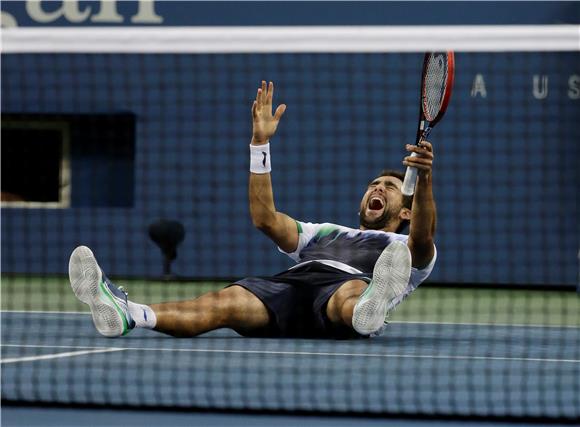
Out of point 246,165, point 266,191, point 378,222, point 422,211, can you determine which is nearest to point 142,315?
point 266,191

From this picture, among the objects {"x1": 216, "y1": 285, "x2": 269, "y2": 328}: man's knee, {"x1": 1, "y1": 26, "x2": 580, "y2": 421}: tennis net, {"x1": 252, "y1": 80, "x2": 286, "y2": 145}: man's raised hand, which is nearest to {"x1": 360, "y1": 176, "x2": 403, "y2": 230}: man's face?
{"x1": 216, "y1": 285, "x2": 269, "y2": 328}: man's knee

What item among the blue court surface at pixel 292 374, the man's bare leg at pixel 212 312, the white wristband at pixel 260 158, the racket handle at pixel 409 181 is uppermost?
the white wristband at pixel 260 158

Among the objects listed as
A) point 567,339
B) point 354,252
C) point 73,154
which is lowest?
point 567,339

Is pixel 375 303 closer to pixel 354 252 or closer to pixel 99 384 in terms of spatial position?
pixel 354 252

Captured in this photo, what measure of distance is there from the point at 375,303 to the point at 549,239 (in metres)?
8.10

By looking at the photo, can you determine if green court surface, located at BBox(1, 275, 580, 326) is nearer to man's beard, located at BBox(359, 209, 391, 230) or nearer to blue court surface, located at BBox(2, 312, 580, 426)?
blue court surface, located at BBox(2, 312, 580, 426)

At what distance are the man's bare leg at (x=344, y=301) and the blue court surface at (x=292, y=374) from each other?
6.6 inches

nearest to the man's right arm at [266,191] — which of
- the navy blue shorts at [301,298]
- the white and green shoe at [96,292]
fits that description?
the navy blue shorts at [301,298]

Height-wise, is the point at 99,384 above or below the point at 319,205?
below

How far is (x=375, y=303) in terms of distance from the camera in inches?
234

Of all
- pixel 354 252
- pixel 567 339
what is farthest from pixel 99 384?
pixel 567 339

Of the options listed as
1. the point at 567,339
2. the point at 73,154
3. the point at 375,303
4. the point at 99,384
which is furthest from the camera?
the point at 73,154

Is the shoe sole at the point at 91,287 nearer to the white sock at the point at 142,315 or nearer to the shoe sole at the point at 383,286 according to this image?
the white sock at the point at 142,315

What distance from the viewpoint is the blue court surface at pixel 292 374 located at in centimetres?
446
